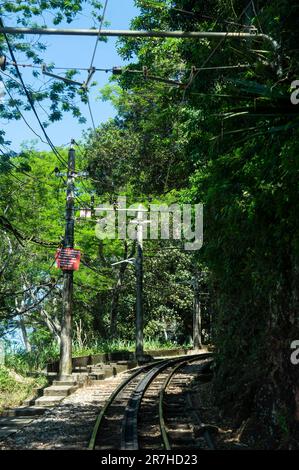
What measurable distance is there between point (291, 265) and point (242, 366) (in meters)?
4.39

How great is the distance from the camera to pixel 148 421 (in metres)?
12.1

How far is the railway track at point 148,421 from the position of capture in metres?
9.72

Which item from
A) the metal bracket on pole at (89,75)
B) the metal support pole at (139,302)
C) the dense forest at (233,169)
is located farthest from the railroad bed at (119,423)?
the metal support pole at (139,302)

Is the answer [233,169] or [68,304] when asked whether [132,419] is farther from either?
[68,304]

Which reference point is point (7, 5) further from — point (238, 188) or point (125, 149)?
point (125, 149)

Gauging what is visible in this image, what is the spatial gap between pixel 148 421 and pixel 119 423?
26.0 inches

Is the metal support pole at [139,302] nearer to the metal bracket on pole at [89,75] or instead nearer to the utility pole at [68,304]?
the utility pole at [68,304]

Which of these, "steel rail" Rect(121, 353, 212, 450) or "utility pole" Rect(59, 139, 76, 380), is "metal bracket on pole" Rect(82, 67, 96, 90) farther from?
"utility pole" Rect(59, 139, 76, 380)

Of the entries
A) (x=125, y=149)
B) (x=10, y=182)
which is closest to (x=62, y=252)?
(x=10, y=182)

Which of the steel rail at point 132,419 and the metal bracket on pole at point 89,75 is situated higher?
the metal bracket on pole at point 89,75

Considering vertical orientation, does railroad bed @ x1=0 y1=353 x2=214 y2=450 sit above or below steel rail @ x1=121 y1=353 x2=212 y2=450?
below

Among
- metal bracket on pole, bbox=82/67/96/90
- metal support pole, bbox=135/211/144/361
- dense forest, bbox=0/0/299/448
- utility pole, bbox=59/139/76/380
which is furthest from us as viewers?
metal support pole, bbox=135/211/144/361

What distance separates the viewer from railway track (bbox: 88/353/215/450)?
9.72m

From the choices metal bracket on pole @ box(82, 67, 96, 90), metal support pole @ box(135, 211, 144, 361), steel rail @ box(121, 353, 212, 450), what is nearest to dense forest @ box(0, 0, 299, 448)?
metal bracket on pole @ box(82, 67, 96, 90)
